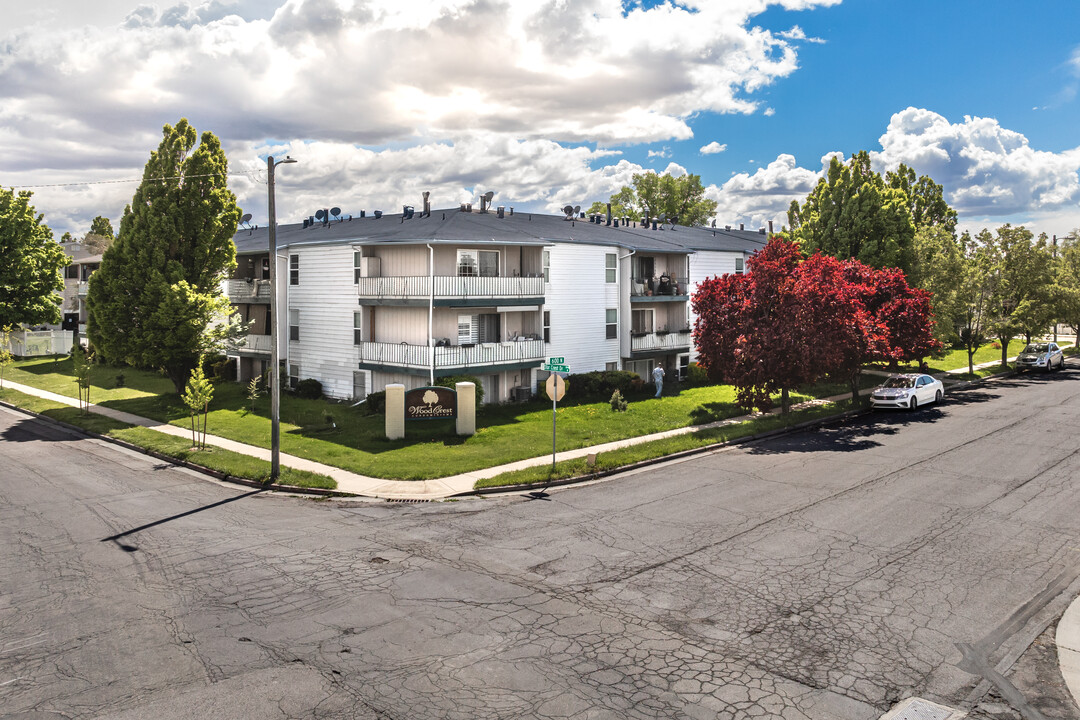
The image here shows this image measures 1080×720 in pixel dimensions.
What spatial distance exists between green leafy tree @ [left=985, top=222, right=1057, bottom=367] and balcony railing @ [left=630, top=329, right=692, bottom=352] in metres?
18.4

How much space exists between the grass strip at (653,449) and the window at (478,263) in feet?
39.6

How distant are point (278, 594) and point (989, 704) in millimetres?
10200

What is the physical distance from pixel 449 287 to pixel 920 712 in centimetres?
2439

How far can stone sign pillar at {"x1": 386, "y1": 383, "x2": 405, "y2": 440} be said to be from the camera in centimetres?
2567

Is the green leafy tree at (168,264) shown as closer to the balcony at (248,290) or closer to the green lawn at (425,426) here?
the green lawn at (425,426)

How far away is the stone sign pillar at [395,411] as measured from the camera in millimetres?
25672

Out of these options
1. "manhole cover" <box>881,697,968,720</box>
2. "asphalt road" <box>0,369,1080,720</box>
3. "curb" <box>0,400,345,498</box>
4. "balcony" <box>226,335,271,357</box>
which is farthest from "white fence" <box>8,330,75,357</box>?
"manhole cover" <box>881,697,968,720</box>

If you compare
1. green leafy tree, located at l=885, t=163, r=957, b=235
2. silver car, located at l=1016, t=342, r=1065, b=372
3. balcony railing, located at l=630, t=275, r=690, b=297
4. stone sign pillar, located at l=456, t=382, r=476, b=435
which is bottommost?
stone sign pillar, located at l=456, t=382, r=476, b=435

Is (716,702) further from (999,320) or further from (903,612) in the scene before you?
(999,320)

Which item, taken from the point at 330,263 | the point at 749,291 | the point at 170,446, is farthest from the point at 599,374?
the point at 170,446

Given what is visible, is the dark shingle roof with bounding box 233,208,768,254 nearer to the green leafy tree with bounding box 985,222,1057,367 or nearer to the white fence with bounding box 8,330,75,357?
the green leafy tree with bounding box 985,222,1057,367

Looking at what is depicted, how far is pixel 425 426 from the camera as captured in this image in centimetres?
2833

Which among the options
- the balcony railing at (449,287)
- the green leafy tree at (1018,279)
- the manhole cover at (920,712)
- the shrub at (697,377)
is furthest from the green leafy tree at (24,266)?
the green leafy tree at (1018,279)

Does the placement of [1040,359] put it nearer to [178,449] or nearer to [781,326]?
[781,326]
